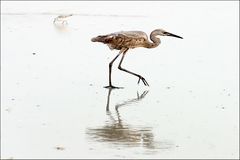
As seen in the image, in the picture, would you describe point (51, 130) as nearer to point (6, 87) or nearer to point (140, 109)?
point (140, 109)

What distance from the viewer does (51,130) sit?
27.0 feet

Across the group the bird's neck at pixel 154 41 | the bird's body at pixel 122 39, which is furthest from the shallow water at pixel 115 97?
the bird's body at pixel 122 39

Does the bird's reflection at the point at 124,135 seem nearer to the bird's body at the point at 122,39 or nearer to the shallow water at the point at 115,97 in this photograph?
the shallow water at the point at 115,97

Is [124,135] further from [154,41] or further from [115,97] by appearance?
[154,41]

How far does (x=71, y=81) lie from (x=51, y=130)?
126 inches

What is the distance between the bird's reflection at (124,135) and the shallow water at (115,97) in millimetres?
11

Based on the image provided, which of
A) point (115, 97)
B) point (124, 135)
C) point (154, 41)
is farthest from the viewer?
point (154, 41)

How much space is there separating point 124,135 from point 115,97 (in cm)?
238

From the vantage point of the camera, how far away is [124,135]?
320 inches

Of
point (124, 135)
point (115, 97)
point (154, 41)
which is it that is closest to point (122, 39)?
point (154, 41)

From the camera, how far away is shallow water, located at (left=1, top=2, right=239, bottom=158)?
7.67 m

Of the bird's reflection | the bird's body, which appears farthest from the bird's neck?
the bird's reflection

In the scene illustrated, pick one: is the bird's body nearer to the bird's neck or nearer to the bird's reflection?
the bird's neck

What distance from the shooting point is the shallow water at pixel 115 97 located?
7668mm
